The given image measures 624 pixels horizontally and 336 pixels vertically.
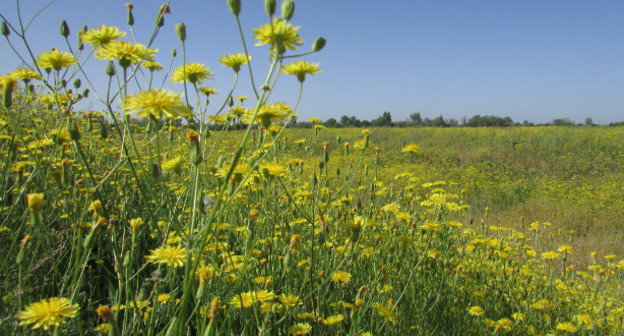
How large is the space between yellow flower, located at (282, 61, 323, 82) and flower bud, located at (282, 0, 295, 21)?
323 millimetres

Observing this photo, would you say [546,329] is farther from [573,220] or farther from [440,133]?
[440,133]

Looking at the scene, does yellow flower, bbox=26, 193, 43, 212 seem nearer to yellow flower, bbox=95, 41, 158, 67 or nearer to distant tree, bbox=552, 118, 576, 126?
yellow flower, bbox=95, 41, 158, 67

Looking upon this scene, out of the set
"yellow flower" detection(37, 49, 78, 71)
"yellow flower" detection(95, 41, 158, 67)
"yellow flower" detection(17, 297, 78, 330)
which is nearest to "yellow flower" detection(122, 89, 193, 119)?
"yellow flower" detection(95, 41, 158, 67)

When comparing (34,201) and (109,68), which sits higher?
(109,68)

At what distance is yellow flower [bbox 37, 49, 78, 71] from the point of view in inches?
58.4

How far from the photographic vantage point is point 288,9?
85 centimetres

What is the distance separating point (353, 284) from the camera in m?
2.15

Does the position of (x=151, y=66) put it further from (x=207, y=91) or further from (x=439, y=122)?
(x=439, y=122)

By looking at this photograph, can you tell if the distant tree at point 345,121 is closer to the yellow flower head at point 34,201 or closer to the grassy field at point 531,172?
the grassy field at point 531,172

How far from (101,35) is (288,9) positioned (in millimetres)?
845

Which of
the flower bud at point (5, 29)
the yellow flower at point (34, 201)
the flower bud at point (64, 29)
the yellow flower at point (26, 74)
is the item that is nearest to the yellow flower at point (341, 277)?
the yellow flower at point (34, 201)

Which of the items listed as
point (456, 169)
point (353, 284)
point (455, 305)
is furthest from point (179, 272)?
point (456, 169)

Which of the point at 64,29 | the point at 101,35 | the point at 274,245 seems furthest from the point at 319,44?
the point at 274,245

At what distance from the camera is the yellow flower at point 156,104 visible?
0.91 m
